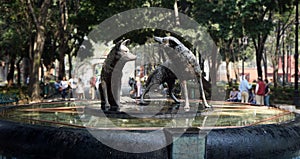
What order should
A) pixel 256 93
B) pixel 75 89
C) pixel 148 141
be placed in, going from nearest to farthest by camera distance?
pixel 148 141 → pixel 256 93 → pixel 75 89

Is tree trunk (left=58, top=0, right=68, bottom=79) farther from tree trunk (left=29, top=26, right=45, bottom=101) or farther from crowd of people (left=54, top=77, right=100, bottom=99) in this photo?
tree trunk (left=29, top=26, right=45, bottom=101)

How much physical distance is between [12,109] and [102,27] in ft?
56.3

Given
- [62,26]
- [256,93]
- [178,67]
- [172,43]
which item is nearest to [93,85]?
[62,26]

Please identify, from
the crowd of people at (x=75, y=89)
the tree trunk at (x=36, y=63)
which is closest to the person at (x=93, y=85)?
the crowd of people at (x=75, y=89)

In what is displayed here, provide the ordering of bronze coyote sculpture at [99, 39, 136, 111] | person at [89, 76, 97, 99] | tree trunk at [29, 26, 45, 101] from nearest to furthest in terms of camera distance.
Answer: bronze coyote sculpture at [99, 39, 136, 111]
tree trunk at [29, 26, 45, 101]
person at [89, 76, 97, 99]

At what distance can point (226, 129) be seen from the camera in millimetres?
5762

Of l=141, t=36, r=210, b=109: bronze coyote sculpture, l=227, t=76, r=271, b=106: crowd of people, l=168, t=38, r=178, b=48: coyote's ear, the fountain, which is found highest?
l=168, t=38, r=178, b=48: coyote's ear

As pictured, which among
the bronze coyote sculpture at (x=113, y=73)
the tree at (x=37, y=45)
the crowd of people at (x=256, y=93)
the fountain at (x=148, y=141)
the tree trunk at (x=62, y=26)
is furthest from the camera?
the tree trunk at (x=62, y=26)

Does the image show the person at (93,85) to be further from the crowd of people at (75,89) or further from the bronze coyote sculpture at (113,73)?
the bronze coyote sculpture at (113,73)

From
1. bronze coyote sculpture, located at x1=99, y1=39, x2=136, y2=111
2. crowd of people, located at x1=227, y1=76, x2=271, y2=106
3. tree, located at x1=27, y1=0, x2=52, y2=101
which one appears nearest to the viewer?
bronze coyote sculpture, located at x1=99, y1=39, x2=136, y2=111

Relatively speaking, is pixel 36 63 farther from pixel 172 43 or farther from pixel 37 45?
pixel 172 43

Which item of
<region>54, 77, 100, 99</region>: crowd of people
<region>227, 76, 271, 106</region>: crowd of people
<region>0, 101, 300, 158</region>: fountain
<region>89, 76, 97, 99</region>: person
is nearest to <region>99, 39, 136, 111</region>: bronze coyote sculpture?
<region>0, 101, 300, 158</region>: fountain

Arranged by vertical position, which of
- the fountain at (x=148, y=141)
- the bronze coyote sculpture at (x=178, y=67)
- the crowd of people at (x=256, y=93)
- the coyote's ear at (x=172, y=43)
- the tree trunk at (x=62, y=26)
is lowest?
the fountain at (x=148, y=141)

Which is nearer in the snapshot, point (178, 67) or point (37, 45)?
point (178, 67)
